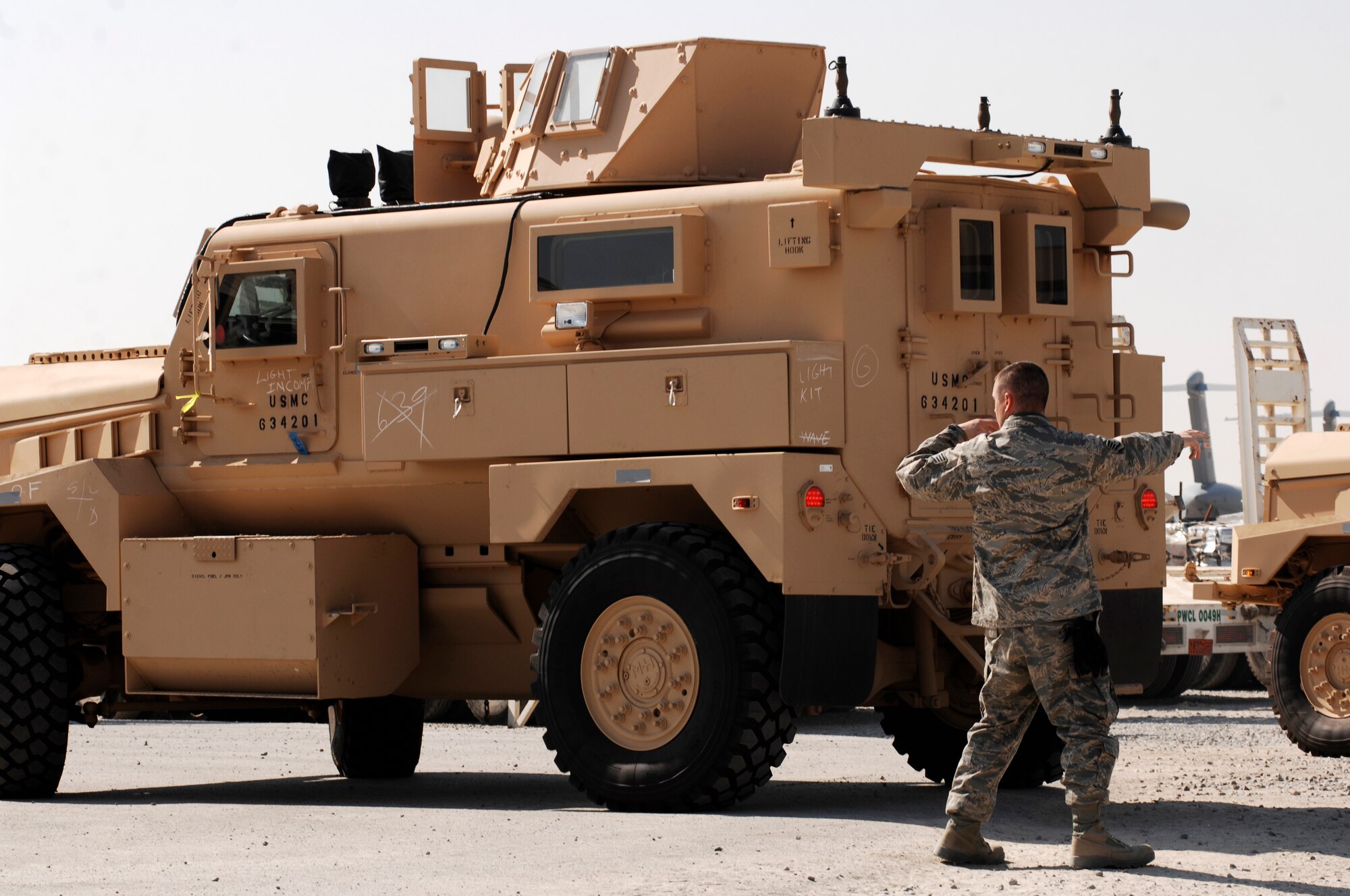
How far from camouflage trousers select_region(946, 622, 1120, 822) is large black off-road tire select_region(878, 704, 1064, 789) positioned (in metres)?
3.14

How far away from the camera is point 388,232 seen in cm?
1126

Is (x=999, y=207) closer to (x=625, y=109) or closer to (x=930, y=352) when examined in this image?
(x=930, y=352)

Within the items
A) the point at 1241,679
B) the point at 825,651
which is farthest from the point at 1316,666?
the point at 1241,679

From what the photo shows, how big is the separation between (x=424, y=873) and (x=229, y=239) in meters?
5.06

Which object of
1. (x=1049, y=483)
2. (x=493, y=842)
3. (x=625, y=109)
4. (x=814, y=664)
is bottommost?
(x=493, y=842)

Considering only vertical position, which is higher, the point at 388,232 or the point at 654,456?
the point at 388,232

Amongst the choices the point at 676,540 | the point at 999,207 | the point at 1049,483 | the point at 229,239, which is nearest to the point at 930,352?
the point at 999,207

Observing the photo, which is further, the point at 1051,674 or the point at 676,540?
the point at 676,540

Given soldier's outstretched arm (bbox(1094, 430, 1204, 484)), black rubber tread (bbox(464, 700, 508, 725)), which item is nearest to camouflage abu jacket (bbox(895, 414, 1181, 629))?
soldier's outstretched arm (bbox(1094, 430, 1204, 484))

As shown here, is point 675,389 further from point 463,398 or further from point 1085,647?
point 1085,647

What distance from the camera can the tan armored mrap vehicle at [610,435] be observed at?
31.7 ft

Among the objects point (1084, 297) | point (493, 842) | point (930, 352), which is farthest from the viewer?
point (1084, 297)

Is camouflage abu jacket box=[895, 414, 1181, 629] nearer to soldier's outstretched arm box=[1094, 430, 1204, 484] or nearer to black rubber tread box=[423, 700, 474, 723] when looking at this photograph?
soldier's outstretched arm box=[1094, 430, 1204, 484]

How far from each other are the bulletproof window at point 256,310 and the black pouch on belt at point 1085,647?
524 centimetres
